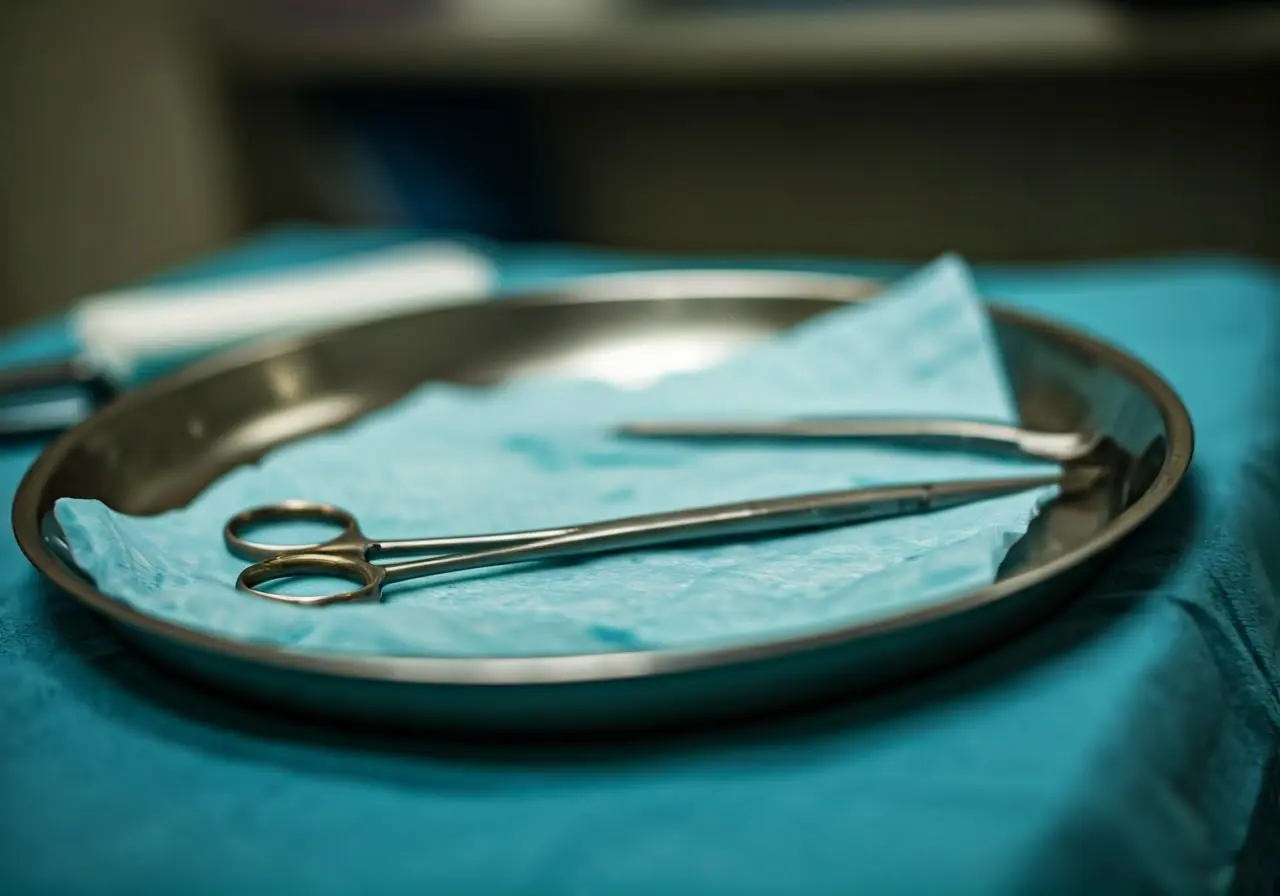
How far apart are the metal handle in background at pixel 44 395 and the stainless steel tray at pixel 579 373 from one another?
8cm

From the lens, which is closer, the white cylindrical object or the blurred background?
the white cylindrical object

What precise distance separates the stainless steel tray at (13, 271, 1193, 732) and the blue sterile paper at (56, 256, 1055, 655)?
13mm

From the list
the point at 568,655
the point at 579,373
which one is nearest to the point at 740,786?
the point at 568,655

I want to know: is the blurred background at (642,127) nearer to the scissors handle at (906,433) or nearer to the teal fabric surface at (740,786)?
the scissors handle at (906,433)

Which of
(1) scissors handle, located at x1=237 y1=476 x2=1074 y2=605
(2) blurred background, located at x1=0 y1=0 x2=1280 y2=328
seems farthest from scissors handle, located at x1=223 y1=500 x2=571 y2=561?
(2) blurred background, located at x1=0 y1=0 x2=1280 y2=328

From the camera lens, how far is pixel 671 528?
351 millimetres

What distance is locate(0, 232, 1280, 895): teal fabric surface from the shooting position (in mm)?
241

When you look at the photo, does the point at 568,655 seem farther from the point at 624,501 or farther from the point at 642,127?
the point at 642,127

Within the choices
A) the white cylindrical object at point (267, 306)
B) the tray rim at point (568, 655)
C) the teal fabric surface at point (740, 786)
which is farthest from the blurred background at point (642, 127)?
the teal fabric surface at point (740, 786)

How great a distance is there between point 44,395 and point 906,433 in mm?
379

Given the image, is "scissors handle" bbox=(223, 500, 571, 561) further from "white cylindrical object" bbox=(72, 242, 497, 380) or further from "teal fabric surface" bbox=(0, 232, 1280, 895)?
"white cylindrical object" bbox=(72, 242, 497, 380)

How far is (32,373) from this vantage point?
545 mm

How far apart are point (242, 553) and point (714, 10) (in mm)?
849

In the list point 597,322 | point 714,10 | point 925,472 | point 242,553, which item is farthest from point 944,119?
point 242,553
